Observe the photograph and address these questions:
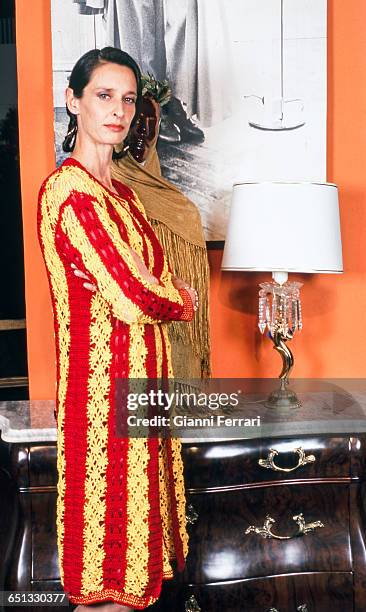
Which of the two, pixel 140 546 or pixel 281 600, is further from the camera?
pixel 281 600

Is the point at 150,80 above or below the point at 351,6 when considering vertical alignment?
below

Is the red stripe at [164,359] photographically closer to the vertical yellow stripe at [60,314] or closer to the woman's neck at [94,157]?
the vertical yellow stripe at [60,314]

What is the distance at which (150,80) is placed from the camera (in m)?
2.32

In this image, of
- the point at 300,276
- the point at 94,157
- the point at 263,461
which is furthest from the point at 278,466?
the point at 94,157

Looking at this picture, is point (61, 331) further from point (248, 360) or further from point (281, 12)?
point (281, 12)

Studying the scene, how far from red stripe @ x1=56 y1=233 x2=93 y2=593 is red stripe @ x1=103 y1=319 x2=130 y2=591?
6 centimetres

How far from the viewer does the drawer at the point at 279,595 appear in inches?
79.8

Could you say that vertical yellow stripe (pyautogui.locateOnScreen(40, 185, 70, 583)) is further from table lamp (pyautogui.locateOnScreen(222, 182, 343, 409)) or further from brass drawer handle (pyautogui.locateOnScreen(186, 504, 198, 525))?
table lamp (pyautogui.locateOnScreen(222, 182, 343, 409))

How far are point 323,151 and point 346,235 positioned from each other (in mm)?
282

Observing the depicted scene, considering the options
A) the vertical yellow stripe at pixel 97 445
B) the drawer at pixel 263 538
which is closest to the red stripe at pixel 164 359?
the vertical yellow stripe at pixel 97 445

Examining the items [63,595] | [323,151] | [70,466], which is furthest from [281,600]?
[323,151]

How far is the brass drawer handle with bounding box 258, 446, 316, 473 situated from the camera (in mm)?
2039

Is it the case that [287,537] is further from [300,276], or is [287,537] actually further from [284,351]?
[300,276]

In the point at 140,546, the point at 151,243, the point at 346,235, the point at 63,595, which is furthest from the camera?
the point at 346,235
